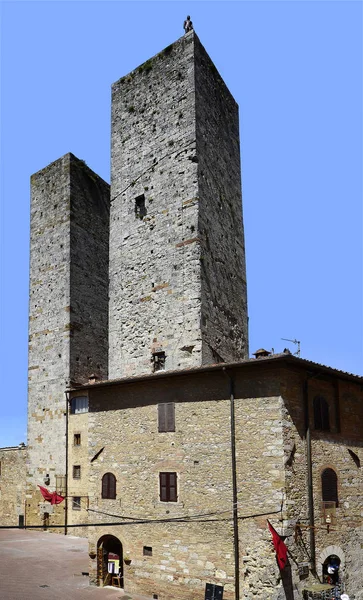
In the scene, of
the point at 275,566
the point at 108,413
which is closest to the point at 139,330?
the point at 108,413

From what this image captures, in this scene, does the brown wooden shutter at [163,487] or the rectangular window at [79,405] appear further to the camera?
the rectangular window at [79,405]

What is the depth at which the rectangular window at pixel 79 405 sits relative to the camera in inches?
1056

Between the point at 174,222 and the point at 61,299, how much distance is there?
10295 mm

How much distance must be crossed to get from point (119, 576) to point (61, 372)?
43.2ft

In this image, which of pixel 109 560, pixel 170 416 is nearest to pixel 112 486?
pixel 109 560

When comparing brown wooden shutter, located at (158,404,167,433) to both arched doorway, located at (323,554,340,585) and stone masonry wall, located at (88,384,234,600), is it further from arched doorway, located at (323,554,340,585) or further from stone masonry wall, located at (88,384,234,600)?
arched doorway, located at (323,554,340,585)

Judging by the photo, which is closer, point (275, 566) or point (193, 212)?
point (275, 566)

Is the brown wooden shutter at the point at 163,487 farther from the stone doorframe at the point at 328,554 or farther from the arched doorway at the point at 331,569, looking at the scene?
the arched doorway at the point at 331,569

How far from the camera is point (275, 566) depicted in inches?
515

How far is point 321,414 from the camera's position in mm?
15227

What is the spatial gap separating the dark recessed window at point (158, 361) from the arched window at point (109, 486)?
4.88 m

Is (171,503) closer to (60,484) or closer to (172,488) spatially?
(172,488)

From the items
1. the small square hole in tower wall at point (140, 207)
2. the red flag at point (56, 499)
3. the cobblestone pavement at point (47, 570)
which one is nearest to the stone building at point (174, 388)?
the small square hole in tower wall at point (140, 207)

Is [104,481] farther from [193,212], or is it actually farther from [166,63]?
[166,63]
